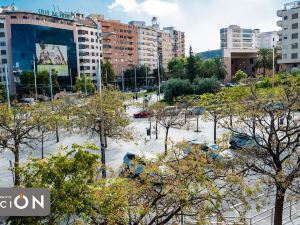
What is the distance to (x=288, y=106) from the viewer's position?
1383 cm

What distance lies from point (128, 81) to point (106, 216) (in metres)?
90.6

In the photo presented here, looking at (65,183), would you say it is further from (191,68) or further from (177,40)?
(177,40)

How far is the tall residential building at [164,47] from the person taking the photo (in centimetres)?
12488

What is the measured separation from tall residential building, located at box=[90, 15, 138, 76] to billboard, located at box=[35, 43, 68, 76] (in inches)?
602

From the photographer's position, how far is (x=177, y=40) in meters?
144

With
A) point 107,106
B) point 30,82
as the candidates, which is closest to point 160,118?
point 107,106

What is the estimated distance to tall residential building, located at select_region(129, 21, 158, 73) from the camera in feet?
370

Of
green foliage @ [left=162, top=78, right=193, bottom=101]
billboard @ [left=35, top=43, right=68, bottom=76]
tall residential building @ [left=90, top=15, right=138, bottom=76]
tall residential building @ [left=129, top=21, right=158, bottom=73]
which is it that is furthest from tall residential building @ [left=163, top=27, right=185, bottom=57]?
green foliage @ [left=162, top=78, right=193, bottom=101]

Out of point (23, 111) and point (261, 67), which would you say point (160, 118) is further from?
point (261, 67)

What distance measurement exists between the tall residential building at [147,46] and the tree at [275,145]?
322 feet

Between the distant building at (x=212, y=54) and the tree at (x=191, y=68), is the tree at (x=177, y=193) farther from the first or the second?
the distant building at (x=212, y=54)

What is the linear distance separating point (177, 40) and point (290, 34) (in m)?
76.8

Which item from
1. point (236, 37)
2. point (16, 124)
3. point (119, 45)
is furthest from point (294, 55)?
point (236, 37)

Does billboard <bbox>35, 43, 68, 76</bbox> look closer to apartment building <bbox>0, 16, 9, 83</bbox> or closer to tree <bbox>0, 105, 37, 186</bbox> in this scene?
apartment building <bbox>0, 16, 9, 83</bbox>
